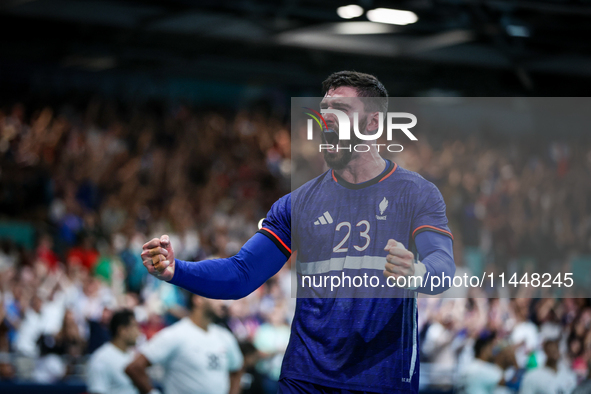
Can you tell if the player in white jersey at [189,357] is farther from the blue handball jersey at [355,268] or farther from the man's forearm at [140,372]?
the blue handball jersey at [355,268]

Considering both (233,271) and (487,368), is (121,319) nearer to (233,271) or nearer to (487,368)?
(487,368)

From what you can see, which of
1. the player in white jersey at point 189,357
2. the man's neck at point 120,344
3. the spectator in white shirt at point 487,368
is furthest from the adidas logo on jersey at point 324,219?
the spectator in white shirt at point 487,368

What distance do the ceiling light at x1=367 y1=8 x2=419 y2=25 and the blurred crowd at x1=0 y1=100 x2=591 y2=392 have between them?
3.76 metres

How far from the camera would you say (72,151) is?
12.6 m

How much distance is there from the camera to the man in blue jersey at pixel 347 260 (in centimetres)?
286

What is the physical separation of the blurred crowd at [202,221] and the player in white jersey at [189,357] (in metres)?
1.39

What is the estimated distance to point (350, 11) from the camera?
12.1 meters

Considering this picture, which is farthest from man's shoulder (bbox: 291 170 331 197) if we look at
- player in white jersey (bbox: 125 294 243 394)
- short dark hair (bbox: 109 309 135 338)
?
short dark hair (bbox: 109 309 135 338)

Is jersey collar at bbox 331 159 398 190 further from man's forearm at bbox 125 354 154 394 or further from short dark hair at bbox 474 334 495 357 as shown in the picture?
short dark hair at bbox 474 334 495 357

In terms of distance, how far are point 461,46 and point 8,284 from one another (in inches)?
361

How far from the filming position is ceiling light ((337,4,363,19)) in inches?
469

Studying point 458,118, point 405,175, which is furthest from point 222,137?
point 405,175

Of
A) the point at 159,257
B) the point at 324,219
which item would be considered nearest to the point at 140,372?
the point at 324,219

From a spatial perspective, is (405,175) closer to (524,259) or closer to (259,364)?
(524,259)
